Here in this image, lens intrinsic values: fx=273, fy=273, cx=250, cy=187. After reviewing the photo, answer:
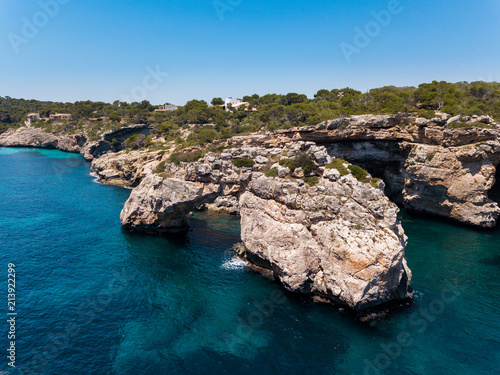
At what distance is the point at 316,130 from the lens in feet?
170

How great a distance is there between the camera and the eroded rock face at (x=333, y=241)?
A: 2461 centimetres

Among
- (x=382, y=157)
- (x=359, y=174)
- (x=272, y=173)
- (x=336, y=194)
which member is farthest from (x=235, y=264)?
(x=382, y=157)

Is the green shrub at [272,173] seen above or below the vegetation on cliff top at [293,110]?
below

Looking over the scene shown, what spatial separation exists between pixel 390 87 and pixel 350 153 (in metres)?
44.5

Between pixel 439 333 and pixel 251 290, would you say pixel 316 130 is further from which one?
pixel 439 333

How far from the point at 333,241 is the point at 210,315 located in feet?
44.9

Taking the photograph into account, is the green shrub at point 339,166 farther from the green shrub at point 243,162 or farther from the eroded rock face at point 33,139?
the eroded rock face at point 33,139

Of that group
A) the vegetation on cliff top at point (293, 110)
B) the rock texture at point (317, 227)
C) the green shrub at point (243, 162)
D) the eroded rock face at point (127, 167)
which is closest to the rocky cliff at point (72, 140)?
the vegetation on cliff top at point (293, 110)

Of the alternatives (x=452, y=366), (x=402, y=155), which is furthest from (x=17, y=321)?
(x=402, y=155)

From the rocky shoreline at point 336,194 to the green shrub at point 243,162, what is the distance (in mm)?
318

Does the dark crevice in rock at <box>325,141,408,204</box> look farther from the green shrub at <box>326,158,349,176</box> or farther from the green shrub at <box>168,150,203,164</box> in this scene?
the green shrub at <box>168,150,203,164</box>

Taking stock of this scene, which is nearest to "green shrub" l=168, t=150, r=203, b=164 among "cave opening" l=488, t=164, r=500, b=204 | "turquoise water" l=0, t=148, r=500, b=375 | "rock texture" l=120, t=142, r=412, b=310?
"rock texture" l=120, t=142, r=412, b=310

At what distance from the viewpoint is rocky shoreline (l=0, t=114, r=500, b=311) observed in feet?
84.9
